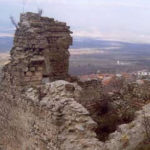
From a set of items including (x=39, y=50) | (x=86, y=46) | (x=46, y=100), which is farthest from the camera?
(x=86, y=46)

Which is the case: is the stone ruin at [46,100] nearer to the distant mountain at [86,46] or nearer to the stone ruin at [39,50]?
the stone ruin at [39,50]

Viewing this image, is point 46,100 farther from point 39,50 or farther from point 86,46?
point 86,46

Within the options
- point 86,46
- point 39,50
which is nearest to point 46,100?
point 39,50

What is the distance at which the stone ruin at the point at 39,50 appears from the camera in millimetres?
9188

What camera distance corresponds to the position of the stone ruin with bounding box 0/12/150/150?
678 centimetres

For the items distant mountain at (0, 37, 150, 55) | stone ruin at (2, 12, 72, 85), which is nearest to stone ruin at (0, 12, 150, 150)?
stone ruin at (2, 12, 72, 85)

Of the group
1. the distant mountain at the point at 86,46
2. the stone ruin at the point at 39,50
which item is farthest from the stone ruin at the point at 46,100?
the distant mountain at the point at 86,46

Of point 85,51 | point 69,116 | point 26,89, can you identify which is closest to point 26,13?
point 26,89

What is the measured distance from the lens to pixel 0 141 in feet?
33.5

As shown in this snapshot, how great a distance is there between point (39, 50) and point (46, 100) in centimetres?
209

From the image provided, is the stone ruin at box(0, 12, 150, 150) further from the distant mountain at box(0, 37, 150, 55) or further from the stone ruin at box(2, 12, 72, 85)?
the distant mountain at box(0, 37, 150, 55)

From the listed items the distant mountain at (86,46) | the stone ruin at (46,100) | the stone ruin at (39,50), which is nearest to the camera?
the stone ruin at (46,100)

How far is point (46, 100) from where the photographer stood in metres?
7.62

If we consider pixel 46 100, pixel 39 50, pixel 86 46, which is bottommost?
pixel 46 100
